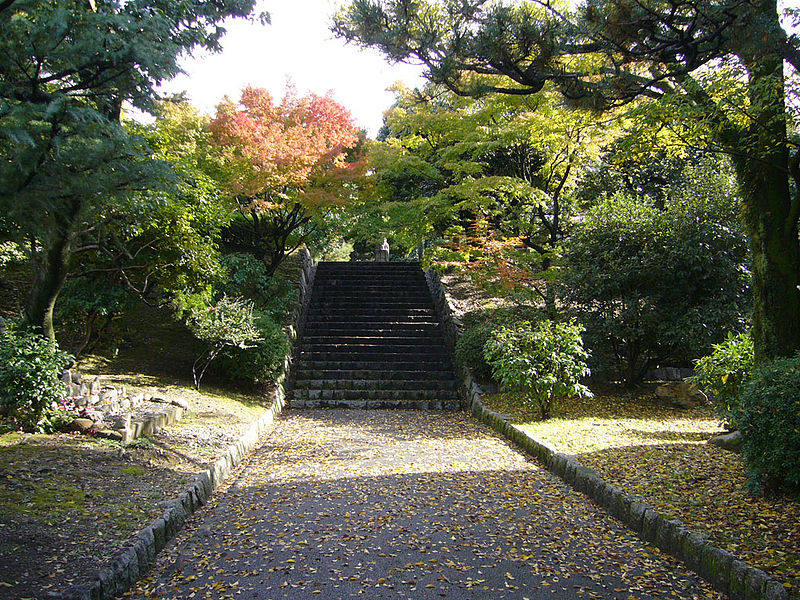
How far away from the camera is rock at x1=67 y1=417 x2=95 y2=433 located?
5586mm

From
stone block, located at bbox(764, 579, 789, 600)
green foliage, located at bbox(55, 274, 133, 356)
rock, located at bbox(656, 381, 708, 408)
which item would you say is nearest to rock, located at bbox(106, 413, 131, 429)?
green foliage, located at bbox(55, 274, 133, 356)

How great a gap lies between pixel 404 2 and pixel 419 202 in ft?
22.0

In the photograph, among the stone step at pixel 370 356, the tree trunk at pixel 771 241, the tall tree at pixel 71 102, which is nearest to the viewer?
the tall tree at pixel 71 102

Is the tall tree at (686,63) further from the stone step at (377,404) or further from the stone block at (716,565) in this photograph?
the stone step at (377,404)

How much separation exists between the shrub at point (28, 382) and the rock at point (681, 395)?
861 cm

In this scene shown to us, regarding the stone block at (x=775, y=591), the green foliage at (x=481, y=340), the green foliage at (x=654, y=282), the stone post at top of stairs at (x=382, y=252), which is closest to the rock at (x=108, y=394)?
the green foliage at (x=481, y=340)

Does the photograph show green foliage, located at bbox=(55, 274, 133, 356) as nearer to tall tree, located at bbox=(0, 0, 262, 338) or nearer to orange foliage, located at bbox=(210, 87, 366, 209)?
orange foliage, located at bbox=(210, 87, 366, 209)

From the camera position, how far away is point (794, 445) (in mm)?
3719

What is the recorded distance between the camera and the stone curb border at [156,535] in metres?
2.89

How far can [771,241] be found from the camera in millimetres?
5203

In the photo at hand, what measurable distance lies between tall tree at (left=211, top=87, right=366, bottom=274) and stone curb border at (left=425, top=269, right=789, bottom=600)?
23.1 ft

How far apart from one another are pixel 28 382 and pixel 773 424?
6.43 meters

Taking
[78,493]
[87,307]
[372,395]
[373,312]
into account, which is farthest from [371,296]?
[78,493]

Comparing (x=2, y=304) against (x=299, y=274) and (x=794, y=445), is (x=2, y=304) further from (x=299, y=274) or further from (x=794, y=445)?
(x=794, y=445)
